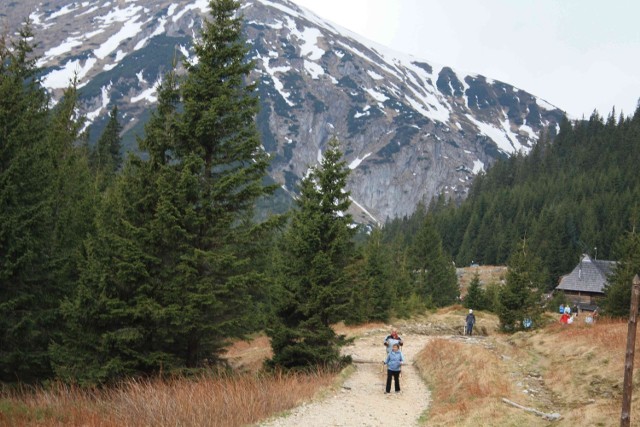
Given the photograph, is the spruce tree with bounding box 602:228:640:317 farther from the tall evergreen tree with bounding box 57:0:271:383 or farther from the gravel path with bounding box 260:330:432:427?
the tall evergreen tree with bounding box 57:0:271:383

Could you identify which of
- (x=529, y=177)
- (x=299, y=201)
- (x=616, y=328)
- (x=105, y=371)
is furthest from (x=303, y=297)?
(x=529, y=177)

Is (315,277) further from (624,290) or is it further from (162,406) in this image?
(624,290)

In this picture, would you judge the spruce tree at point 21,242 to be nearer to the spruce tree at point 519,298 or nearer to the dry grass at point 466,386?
the dry grass at point 466,386

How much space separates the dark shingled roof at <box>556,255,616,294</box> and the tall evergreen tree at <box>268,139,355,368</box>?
58811 mm

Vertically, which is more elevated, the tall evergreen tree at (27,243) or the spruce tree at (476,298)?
the tall evergreen tree at (27,243)

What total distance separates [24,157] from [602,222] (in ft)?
344

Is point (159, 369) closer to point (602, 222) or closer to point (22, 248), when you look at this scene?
point (22, 248)

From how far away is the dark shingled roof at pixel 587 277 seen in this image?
217 ft

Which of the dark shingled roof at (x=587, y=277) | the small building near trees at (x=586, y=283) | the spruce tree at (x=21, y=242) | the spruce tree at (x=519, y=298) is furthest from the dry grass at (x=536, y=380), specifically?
the dark shingled roof at (x=587, y=277)

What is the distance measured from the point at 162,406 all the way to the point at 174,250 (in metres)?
6.22

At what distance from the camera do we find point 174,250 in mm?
15398

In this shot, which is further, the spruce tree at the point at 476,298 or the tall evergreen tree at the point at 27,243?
the spruce tree at the point at 476,298

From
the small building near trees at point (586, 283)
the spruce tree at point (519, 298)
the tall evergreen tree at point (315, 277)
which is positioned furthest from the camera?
the small building near trees at point (586, 283)

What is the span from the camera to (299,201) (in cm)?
2072
